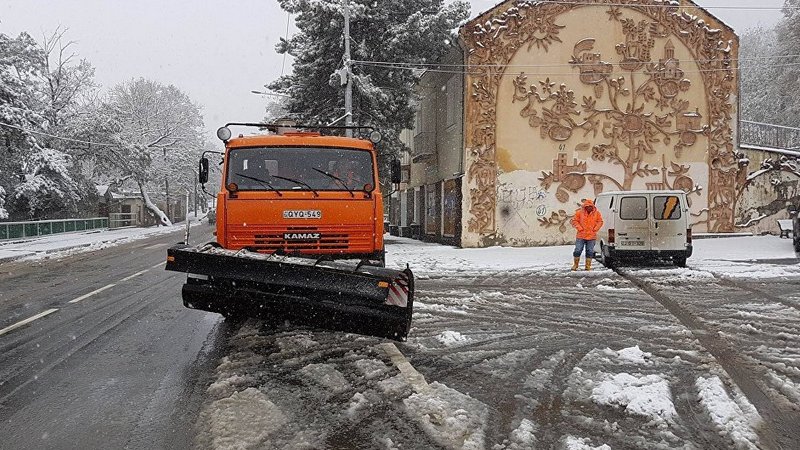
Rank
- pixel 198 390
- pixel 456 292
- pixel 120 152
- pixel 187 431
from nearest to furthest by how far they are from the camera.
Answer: pixel 187 431 < pixel 198 390 < pixel 456 292 < pixel 120 152

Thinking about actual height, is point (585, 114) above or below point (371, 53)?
below

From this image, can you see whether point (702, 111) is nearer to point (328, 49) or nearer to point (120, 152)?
point (328, 49)

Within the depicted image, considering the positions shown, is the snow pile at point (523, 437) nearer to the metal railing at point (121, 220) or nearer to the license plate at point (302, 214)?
the license plate at point (302, 214)

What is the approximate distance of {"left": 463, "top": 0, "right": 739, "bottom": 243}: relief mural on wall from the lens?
22.3 metres

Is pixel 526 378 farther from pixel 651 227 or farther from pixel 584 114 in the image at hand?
pixel 584 114

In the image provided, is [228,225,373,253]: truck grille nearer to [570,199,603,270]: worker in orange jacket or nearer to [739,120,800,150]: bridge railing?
[570,199,603,270]: worker in orange jacket

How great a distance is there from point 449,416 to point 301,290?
2173mm

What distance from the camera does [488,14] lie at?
2239 cm

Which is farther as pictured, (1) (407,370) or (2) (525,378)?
(1) (407,370)

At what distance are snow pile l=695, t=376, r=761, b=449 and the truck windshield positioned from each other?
484 centimetres

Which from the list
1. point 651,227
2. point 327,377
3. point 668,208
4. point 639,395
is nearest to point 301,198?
point 327,377

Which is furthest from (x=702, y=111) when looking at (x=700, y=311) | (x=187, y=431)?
(x=187, y=431)

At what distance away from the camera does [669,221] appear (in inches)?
569

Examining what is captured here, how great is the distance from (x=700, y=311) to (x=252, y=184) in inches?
264
